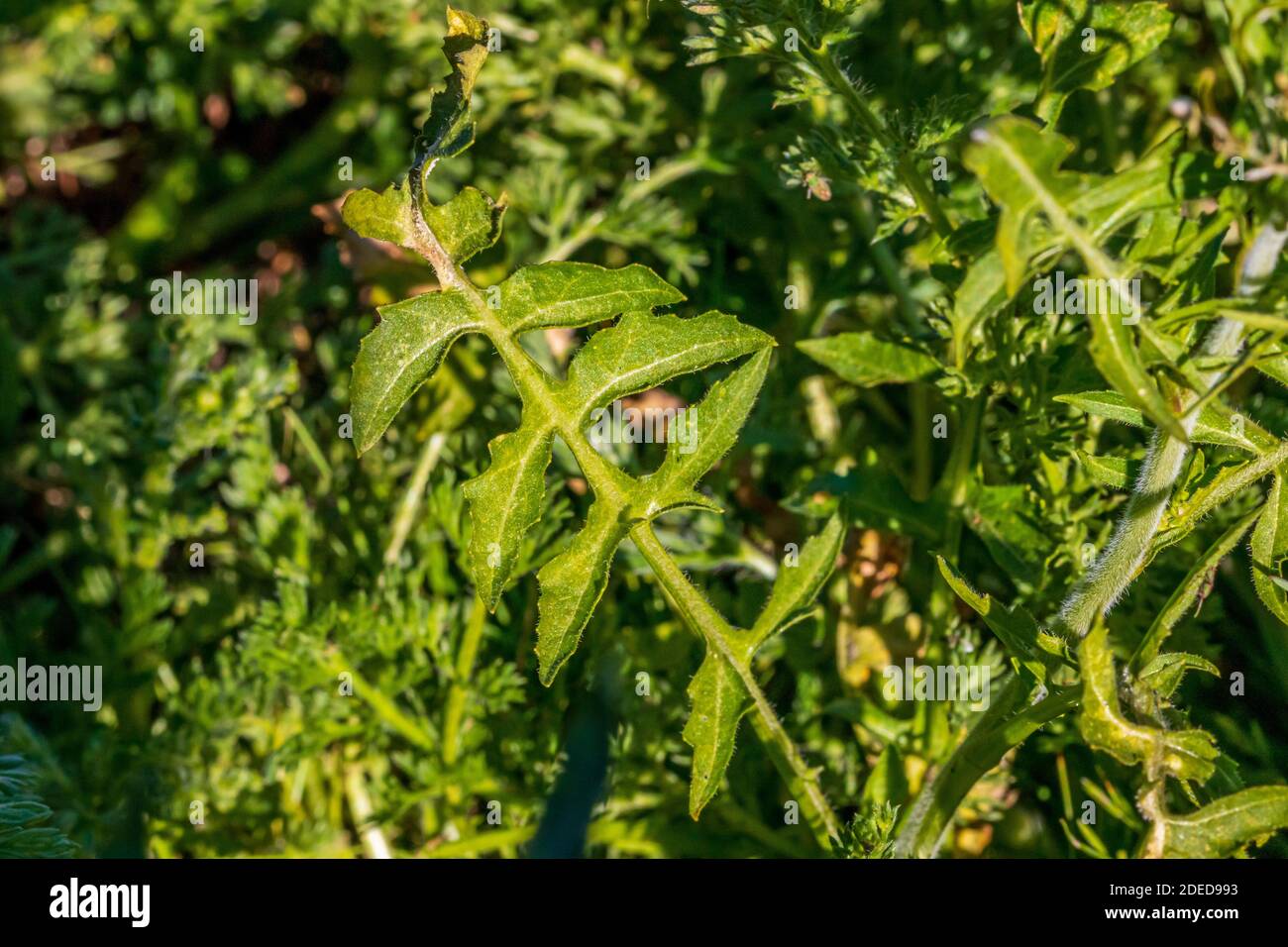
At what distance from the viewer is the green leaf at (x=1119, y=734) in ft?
4.37

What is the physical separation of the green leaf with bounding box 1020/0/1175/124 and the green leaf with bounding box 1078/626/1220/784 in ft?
2.44

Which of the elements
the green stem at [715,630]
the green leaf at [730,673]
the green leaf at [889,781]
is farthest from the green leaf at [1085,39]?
the green leaf at [889,781]

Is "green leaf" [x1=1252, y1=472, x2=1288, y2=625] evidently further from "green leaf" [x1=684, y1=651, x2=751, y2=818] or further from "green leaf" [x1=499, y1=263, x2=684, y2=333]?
"green leaf" [x1=499, y1=263, x2=684, y2=333]

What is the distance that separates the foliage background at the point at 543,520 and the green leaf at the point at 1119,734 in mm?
521

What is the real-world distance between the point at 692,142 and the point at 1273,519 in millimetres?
1506

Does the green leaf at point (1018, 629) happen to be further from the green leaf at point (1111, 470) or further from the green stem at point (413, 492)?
the green stem at point (413, 492)

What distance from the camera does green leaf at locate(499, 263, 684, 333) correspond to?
5.17 feet

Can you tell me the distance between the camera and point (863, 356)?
185 centimetres

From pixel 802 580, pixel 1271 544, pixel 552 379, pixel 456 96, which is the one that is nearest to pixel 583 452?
pixel 552 379

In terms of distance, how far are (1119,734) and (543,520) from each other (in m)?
1.11

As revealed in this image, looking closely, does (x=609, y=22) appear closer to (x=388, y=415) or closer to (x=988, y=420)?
(x=988, y=420)

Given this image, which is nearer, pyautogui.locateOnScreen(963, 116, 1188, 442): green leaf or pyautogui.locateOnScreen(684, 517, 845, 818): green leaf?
pyautogui.locateOnScreen(963, 116, 1188, 442): green leaf

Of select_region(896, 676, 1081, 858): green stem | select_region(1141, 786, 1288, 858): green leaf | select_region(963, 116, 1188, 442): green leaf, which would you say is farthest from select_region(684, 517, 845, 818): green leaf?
select_region(963, 116, 1188, 442): green leaf
